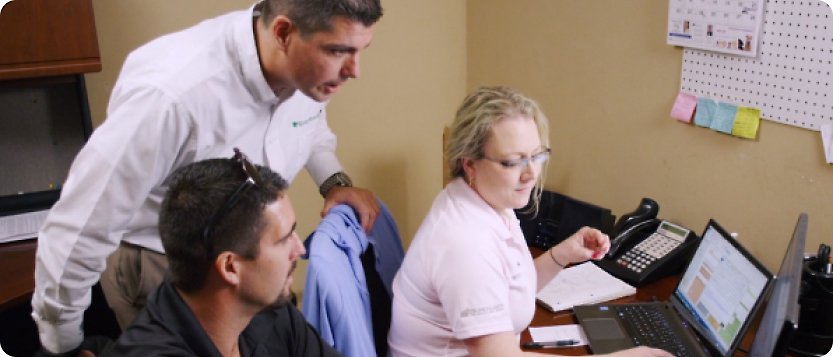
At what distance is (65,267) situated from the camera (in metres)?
1.31

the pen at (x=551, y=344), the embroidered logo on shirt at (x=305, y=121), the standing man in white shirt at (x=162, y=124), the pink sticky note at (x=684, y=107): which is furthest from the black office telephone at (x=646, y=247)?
the standing man in white shirt at (x=162, y=124)

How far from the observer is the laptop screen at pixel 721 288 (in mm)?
1502

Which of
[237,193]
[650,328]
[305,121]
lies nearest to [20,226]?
[305,121]

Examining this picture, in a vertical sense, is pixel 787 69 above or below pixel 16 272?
above

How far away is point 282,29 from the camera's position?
1396 mm

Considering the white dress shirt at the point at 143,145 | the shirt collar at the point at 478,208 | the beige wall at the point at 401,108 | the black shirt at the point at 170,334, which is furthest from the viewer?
the beige wall at the point at 401,108

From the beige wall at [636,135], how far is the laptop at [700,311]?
0.95 feet

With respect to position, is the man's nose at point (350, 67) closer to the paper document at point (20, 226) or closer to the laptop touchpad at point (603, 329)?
the laptop touchpad at point (603, 329)

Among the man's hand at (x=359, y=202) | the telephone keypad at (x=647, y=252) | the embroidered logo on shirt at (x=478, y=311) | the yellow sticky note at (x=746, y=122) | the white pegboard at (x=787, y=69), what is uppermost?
the white pegboard at (x=787, y=69)

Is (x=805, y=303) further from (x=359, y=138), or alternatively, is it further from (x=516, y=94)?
(x=359, y=138)

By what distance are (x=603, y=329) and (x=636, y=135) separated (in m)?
0.71

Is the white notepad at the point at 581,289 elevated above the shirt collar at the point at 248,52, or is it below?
below

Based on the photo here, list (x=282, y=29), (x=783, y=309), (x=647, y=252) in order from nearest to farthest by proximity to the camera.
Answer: (x=783, y=309) → (x=282, y=29) → (x=647, y=252)

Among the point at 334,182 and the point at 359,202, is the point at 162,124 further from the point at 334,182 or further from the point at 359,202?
the point at 334,182
